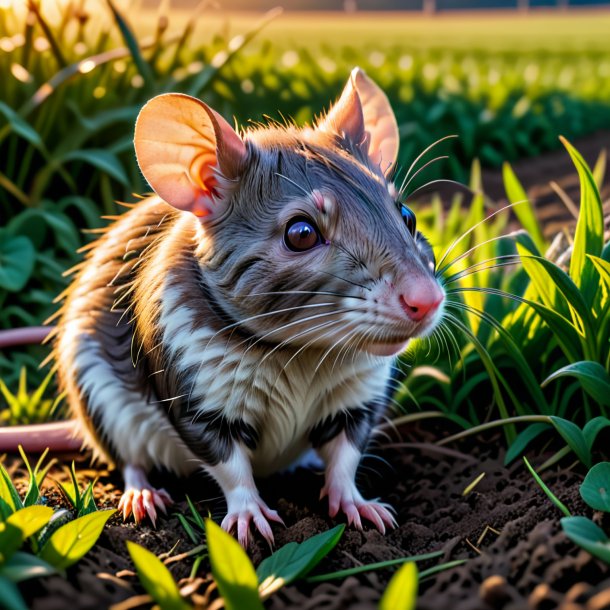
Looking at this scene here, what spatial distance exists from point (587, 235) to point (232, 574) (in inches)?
61.1

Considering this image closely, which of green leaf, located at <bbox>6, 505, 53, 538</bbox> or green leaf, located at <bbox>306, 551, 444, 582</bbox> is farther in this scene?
green leaf, located at <bbox>306, 551, 444, 582</bbox>

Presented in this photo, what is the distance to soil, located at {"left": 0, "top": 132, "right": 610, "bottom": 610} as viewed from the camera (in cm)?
179

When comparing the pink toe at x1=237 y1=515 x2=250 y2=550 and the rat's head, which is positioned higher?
the rat's head

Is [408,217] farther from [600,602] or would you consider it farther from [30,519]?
[30,519]

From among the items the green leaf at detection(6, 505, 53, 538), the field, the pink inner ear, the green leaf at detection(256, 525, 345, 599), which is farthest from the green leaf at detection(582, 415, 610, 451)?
the green leaf at detection(6, 505, 53, 538)

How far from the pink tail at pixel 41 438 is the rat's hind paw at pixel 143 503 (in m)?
0.41

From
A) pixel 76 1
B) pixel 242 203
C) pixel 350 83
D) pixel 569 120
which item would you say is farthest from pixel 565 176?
pixel 242 203

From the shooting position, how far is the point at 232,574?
5.63ft

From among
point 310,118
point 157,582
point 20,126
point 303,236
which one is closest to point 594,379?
point 303,236

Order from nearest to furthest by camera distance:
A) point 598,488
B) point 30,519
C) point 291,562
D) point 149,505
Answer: point 30,519, point 291,562, point 598,488, point 149,505

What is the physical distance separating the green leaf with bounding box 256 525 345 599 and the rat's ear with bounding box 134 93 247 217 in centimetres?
91

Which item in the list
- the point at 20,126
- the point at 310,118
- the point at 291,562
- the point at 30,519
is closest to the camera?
the point at 30,519

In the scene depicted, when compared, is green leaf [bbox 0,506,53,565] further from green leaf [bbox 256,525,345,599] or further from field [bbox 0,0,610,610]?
green leaf [bbox 256,525,345,599]

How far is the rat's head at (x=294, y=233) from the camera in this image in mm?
2068
